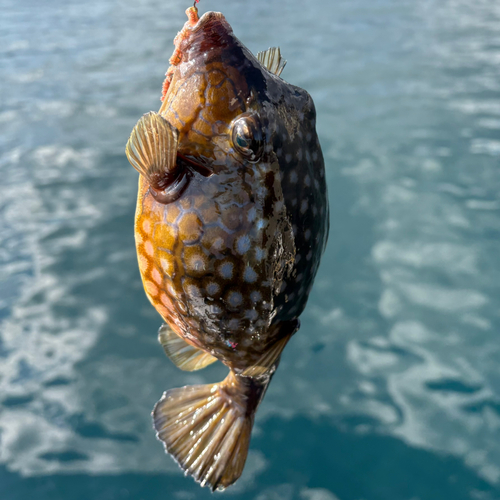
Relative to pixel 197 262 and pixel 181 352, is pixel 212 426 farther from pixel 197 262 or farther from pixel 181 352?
pixel 197 262

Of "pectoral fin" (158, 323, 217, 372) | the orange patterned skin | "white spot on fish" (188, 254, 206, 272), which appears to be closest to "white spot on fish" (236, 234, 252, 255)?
Answer: the orange patterned skin

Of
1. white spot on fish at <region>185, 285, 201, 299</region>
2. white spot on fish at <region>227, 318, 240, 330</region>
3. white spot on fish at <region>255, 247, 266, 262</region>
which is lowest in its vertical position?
white spot on fish at <region>227, 318, 240, 330</region>

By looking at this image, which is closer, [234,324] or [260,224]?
[260,224]

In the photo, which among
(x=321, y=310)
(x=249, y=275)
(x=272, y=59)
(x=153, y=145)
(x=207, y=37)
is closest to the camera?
(x=153, y=145)

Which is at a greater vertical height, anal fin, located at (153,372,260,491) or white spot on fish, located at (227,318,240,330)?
white spot on fish, located at (227,318,240,330)

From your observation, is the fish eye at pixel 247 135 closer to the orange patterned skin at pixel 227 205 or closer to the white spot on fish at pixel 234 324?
the orange patterned skin at pixel 227 205

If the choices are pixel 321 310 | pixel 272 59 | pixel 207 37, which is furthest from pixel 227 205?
pixel 321 310

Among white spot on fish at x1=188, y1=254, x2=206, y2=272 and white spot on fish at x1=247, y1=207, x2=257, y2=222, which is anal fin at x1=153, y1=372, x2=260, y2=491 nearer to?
white spot on fish at x1=188, y1=254, x2=206, y2=272

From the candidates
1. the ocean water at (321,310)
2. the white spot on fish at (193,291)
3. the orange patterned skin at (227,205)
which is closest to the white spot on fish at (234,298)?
the orange patterned skin at (227,205)
